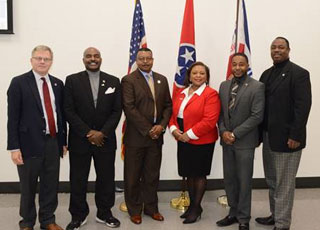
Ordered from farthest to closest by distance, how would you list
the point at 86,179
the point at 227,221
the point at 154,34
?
the point at 154,34
the point at 227,221
the point at 86,179

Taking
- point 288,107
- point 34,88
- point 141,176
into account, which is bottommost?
point 141,176

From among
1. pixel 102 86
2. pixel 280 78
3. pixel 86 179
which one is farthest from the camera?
pixel 86 179

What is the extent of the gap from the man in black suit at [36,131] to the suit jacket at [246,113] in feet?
4.88

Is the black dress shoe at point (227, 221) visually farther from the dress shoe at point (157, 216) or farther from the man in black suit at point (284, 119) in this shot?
the dress shoe at point (157, 216)

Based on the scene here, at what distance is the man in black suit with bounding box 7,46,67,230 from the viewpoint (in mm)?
2824

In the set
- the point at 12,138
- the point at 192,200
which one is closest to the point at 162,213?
the point at 192,200

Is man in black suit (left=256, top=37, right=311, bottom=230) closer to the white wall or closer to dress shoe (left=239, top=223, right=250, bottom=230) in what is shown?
dress shoe (left=239, top=223, right=250, bottom=230)

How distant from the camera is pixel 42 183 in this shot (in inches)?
120

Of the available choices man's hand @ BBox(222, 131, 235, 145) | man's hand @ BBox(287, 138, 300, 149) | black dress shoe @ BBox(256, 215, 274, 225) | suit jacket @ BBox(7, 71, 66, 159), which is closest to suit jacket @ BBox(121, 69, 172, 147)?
man's hand @ BBox(222, 131, 235, 145)

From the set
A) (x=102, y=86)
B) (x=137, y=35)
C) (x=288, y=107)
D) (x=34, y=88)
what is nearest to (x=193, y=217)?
(x=288, y=107)

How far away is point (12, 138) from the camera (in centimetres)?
280

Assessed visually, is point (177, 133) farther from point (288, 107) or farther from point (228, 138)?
point (288, 107)

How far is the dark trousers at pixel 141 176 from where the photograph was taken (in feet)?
10.6

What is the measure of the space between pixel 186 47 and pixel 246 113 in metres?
1.17
